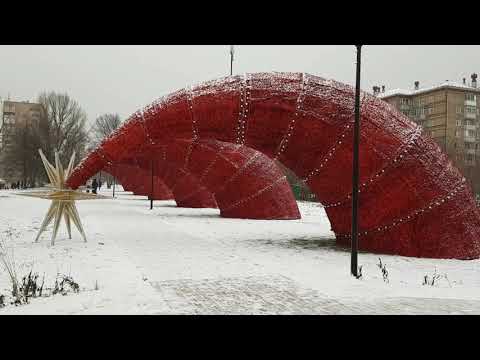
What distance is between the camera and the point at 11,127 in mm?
62062

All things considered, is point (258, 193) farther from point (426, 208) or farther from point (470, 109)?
point (470, 109)

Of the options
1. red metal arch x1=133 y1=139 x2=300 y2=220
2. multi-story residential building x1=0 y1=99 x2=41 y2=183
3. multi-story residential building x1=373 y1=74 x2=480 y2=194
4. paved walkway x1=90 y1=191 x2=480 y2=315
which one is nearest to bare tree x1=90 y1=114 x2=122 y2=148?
multi-story residential building x1=0 y1=99 x2=41 y2=183

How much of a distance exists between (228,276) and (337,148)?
15.6 ft

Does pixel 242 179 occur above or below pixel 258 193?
above

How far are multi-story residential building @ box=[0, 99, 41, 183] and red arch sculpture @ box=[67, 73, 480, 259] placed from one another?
3251 centimetres

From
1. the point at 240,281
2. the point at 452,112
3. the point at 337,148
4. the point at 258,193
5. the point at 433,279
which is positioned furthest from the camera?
the point at 452,112

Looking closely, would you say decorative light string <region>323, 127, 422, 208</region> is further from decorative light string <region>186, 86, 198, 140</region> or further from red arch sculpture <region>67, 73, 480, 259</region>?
decorative light string <region>186, 86, 198, 140</region>

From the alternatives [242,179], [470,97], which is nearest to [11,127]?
[242,179]

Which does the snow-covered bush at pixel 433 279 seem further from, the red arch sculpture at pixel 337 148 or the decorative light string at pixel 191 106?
the decorative light string at pixel 191 106

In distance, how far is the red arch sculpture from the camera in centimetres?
1123

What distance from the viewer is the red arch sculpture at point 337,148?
36.9 ft

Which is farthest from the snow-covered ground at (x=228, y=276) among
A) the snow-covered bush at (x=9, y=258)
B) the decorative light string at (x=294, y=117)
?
the decorative light string at (x=294, y=117)
